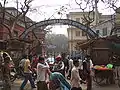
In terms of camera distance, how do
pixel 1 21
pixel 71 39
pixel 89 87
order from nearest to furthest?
pixel 89 87
pixel 1 21
pixel 71 39

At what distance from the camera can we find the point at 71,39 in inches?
3647

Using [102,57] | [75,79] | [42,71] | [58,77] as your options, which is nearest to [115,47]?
[102,57]

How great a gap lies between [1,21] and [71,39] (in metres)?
66.8

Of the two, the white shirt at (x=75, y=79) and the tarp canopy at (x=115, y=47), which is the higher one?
the tarp canopy at (x=115, y=47)

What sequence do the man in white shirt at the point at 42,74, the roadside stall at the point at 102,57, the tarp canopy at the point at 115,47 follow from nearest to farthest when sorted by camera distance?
the man in white shirt at the point at 42,74 → the roadside stall at the point at 102,57 → the tarp canopy at the point at 115,47

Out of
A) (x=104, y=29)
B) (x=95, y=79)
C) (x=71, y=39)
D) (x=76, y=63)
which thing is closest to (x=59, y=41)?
(x=71, y=39)

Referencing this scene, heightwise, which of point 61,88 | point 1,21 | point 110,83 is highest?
point 1,21

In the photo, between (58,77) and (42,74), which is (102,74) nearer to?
(42,74)

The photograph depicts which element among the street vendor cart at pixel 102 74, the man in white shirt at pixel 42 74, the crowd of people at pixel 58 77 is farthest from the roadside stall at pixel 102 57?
the man in white shirt at pixel 42 74

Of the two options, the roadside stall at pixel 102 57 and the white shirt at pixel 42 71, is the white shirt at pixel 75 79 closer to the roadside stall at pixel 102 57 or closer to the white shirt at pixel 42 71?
the white shirt at pixel 42 71

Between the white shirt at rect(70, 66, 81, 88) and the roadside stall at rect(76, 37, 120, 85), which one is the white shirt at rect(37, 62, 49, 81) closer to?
the white shirt at rect(70, 66, 81, 88)

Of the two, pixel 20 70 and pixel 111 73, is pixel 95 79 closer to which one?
pixel 111 73

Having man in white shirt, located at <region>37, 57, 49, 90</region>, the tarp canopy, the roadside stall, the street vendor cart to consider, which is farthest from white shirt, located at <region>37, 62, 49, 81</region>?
the tarp canopy

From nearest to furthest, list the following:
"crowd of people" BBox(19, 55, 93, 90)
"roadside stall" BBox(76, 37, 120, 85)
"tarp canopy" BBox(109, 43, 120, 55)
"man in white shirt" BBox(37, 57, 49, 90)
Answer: "crowd of people" BBox(19, 55, 93, 90), "man in white shirt" BBox(37, 57, 49, 90), "roadside stall" BBox(76, 37, 120, 85), "tarp canopy" BBox(109, 43, 120, 55)
